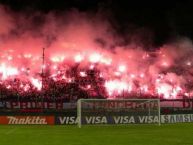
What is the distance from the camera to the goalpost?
3638 cm

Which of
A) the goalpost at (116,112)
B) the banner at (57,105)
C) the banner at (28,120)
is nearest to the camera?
the goalpost at (116,112)

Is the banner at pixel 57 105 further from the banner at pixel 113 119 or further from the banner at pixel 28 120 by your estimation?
the banner at pixel 113 119

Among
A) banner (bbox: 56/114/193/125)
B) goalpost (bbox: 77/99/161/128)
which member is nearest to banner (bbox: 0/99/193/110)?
banner (bbox: 56/114/193/125)

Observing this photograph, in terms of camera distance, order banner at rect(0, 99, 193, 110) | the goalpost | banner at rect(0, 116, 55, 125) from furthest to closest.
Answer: banner at rect(0, 99, 193, 110) → banner at rect(0, 116, 55, 125) → the goalpost

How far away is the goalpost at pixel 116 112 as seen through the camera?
1432 inches

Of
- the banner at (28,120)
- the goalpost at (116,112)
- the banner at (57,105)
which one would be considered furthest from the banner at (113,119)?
the banner at (57,105)

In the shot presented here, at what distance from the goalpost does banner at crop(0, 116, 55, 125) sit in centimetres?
463

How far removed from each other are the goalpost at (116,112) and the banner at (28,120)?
463cm

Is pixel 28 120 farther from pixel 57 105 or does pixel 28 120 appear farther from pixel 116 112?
pixel 57 105

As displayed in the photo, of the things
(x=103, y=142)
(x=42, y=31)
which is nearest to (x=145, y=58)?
(x=42, y=31)

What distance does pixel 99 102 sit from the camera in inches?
1471

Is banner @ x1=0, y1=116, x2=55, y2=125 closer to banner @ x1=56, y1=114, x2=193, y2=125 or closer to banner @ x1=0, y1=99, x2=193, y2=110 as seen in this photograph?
banner @ x1=56, y1=114, x2=193, y2=125

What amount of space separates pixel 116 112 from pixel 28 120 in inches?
315

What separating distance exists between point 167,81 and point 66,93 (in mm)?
18751
